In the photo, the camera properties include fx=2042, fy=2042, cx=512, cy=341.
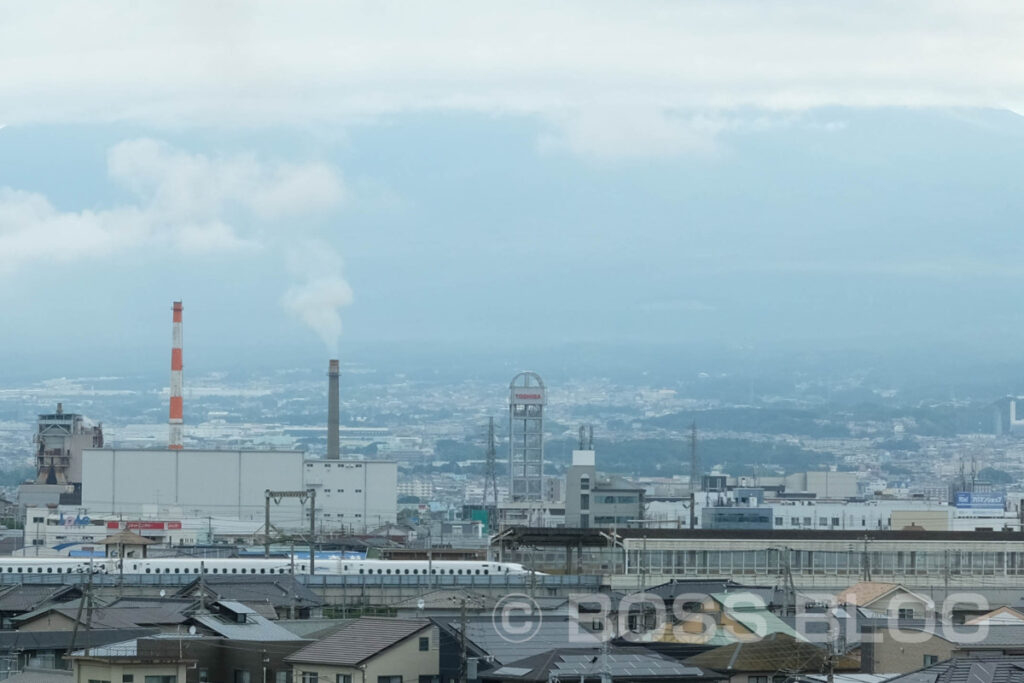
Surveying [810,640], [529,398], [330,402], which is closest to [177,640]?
[810,640]

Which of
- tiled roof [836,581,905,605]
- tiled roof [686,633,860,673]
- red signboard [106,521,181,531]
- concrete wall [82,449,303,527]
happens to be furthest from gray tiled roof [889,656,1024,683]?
concrete wall [82,449,303,527]

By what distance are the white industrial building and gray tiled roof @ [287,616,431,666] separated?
65896 mm

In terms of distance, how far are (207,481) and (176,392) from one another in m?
14.1

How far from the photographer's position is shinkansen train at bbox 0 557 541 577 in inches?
2219

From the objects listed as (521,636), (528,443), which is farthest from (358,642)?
(528,443)

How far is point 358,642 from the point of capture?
2608cm

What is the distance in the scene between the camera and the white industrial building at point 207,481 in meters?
93.2

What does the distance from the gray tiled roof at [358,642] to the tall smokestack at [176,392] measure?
7019 centimetres

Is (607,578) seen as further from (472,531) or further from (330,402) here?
(330,402)

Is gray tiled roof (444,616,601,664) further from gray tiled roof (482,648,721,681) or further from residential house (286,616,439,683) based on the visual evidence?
gray tiled roof (482,648,721,681)

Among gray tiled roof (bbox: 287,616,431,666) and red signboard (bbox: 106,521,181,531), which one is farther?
red signboard (bbox: 106,521,181,531)

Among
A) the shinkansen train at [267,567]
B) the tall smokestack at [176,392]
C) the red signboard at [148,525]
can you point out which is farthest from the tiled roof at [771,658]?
the tall smokestack at [176,392]
